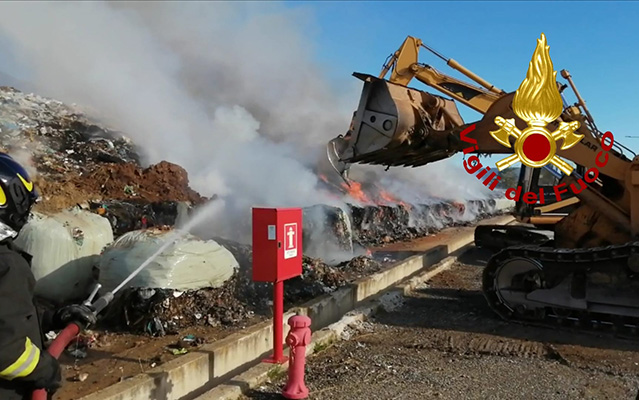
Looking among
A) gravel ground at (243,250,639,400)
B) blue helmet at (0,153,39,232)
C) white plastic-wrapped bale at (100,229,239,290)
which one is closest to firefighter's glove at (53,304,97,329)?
blue helmet at (0,153,39,232)

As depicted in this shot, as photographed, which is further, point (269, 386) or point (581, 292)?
point (581, 292)

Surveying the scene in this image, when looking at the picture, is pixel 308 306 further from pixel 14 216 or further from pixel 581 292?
pixel 14 216

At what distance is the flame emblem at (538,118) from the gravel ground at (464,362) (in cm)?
207

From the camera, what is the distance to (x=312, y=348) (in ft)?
16.8

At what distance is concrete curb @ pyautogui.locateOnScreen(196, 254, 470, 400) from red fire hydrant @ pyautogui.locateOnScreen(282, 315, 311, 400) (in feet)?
1.09

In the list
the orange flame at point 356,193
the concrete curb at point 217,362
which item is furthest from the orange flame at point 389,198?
the concrete curb at point 217,362

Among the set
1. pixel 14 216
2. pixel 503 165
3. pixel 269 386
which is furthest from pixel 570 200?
pixel 14 216

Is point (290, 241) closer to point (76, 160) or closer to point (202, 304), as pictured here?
point (202, 304)

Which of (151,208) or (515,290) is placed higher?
(151,208)

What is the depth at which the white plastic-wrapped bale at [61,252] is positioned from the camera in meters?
5.72

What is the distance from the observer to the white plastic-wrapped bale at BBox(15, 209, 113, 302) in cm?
572

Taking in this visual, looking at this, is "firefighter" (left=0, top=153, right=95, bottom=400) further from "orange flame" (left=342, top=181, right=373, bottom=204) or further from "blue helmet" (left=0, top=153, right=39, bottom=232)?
"orange flame" (left=342, top=181, right=373, bottom=204)

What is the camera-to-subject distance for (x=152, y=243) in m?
5.89

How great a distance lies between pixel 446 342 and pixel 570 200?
4858mm
